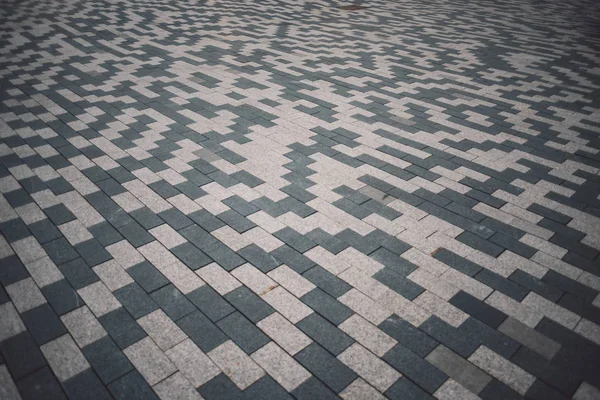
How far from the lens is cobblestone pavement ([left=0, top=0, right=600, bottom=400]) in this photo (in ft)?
8.03

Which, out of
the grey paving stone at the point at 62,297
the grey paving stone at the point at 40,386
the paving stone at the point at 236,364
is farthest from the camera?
the grey paving stone at the point at 62,297

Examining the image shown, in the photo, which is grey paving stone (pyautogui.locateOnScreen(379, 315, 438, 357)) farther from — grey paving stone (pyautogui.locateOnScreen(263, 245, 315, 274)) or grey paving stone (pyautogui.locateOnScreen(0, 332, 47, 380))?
grey paving stone (pyautogui.locateOnScreen(0, 332, 47, 380))

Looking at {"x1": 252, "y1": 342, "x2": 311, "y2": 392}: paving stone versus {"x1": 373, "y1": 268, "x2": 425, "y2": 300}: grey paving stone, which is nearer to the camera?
{"x1": 252, "y1": 342, "x2": 311, "y2": 392}: paving stone

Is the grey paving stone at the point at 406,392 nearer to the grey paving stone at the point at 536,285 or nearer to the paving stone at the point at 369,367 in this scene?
the paving stone at the point at 369,367

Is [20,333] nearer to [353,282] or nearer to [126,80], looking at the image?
[353,282]

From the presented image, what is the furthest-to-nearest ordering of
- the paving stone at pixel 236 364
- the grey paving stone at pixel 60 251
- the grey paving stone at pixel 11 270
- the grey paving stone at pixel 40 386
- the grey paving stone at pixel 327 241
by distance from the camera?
the grey paving stone at pixel 327 241 < the grey paving stone at pixel 60 251 < the grey paving stone at pixel 11 270 < the paving stone at pixel 236 364 < the grey paving stone at pixel 40 386

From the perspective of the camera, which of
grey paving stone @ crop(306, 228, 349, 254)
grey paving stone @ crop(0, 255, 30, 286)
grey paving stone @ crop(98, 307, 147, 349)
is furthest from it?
grey paving stone @ crop(306, 228, 349, 254)

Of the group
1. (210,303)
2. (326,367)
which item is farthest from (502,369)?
(210,303)

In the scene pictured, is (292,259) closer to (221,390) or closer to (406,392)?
(221,390)

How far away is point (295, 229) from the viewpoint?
3.53 meters

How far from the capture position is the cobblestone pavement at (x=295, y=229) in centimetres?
245

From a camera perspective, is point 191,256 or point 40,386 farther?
point 191,256

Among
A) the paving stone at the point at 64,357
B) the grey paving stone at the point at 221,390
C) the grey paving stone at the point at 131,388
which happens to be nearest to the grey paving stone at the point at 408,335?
the grey paving stone at the point at 221,390

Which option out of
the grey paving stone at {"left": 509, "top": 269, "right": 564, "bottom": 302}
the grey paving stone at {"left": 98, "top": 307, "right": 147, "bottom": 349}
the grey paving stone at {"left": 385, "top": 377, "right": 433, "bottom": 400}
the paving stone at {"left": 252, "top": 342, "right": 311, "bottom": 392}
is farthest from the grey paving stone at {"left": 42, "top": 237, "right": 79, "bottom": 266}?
the grey paving stone at {"left": 509, "top": 269, "right": 564, "bottom": 302}
